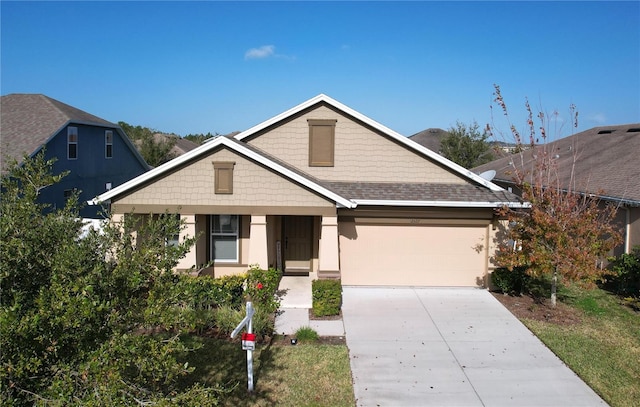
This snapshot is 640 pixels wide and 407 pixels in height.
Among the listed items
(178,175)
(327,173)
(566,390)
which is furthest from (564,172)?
(178,175)

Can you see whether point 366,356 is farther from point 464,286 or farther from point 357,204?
point 464,286

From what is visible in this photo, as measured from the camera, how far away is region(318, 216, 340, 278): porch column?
13962mm

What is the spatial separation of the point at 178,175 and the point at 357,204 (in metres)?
5.08

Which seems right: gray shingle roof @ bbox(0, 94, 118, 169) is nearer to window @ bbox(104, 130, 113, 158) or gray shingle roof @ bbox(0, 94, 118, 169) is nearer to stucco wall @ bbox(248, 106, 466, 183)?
window @ bbox(104, 130, 113, 158)

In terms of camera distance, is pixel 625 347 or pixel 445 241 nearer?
pixel 625 347

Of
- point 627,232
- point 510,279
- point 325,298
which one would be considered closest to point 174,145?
point 325,298

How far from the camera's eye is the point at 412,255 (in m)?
15.4

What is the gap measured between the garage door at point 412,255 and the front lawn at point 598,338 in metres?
1.90

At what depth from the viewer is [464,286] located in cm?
1548

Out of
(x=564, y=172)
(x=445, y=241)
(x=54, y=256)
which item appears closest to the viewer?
(x=54, y=256)

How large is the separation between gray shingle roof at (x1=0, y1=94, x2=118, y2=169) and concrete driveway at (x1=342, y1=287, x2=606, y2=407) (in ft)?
48.0

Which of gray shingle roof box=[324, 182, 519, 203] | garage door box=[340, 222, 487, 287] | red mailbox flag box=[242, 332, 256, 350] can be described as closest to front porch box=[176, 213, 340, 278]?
garage door box=[340, 222, 487, 287]

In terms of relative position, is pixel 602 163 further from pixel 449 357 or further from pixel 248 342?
pixel 248 342

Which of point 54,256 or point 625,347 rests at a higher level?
point 54,256
